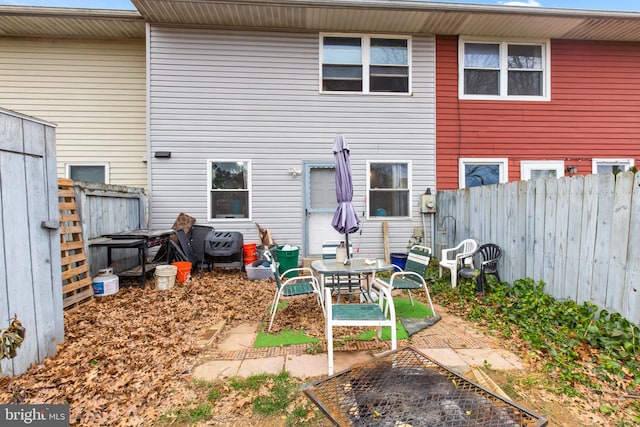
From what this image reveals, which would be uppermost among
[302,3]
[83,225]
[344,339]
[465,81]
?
[302,3]

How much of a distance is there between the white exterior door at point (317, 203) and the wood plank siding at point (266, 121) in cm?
19

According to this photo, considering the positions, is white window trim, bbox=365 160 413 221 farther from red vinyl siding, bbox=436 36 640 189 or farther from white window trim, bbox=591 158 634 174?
white window trim, bbox=591 158 634 174

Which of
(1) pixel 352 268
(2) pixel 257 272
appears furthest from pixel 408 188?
(1) pixel 352 268

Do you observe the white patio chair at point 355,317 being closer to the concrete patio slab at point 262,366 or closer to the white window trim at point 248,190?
the concrete patio slab at point 262,366

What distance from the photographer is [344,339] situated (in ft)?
10.7

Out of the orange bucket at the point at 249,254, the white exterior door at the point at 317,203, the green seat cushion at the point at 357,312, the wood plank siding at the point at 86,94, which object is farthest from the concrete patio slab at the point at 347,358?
the wood plank siding at the point at 86,94

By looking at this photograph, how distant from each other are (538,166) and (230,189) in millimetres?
7295

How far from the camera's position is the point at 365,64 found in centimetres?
697

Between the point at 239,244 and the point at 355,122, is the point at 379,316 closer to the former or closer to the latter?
the point at 239,244

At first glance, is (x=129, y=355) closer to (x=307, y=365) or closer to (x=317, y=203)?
(x=307, y=365)

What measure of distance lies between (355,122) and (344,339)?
5099 mm

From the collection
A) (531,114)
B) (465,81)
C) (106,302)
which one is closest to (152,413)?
(106,302)

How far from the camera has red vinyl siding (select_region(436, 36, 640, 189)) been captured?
718 centimetres

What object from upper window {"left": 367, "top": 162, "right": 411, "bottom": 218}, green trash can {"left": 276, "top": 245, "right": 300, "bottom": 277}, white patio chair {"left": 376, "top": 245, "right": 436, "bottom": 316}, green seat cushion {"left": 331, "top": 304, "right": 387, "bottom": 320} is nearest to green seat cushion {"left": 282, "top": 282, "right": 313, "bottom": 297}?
green seat cushion {"left": 331, "top": 304, "right": 387, "bottom": 320}
